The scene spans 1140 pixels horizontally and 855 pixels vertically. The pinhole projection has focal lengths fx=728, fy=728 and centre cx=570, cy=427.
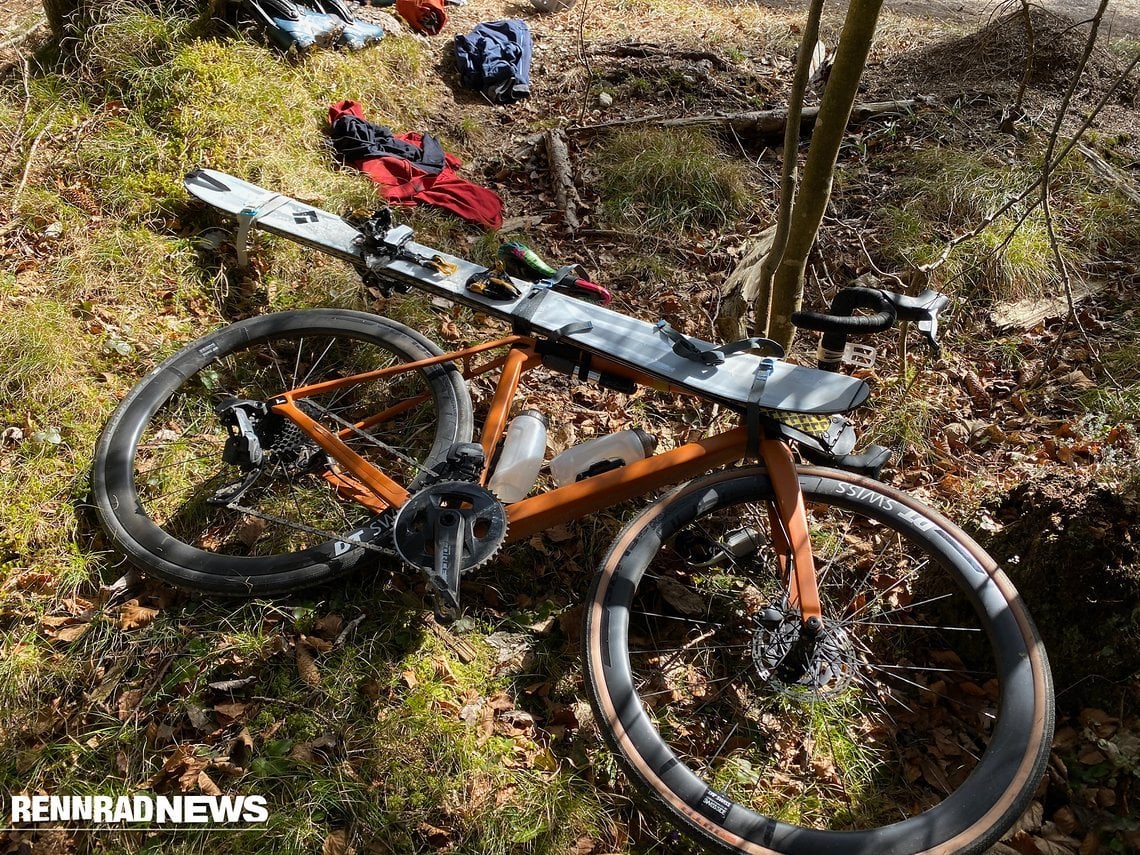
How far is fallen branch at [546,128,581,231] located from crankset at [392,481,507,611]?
2.86 metres

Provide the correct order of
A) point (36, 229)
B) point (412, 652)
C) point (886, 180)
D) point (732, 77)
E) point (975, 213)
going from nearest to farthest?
point (412, 652), point (36, 229), point (975, 213), point (886, 180), point (732, 77)

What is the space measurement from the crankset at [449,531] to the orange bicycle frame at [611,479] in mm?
133

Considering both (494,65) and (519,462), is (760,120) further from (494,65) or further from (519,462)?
(519,462)

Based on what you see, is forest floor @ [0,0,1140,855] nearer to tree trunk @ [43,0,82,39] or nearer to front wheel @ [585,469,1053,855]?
front wheel @ [585,469,1053,855]

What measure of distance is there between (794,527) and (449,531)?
117cm

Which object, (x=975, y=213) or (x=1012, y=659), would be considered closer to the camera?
(x=1012, y=659)

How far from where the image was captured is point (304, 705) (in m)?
2.64

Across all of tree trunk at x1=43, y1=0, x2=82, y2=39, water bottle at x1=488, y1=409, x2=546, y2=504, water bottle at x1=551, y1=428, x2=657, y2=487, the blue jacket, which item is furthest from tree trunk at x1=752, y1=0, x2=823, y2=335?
tree trunk at x1=43, y1=0, x2=82, y2=39

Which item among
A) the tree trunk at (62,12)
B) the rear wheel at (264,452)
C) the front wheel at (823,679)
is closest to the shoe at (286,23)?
the tree trunk at (62,12)

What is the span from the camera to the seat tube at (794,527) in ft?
7.77

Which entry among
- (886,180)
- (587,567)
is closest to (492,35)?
(886,180)

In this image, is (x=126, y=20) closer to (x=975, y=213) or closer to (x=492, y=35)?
(x=492, y=35)

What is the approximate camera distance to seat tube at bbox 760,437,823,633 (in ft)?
7.77

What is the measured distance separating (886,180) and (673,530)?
3782mm
